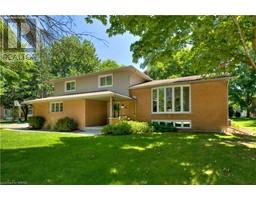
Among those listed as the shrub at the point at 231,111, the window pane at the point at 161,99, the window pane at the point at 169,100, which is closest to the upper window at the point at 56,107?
the window pane at the point at 161,99

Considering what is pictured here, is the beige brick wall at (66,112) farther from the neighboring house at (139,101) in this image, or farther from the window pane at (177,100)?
the window pane at (177,100)

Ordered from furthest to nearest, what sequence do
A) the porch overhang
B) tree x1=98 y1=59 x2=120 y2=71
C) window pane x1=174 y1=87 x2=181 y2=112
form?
the porch overhang → window pane x1=174 y1=87 x2=181 y2=112 → tree x1=98 y1=59 x2=120 y2=71

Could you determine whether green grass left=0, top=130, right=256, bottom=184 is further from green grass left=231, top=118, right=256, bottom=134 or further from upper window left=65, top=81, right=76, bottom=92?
upper window left=65, top=81, right=76, bottom=92

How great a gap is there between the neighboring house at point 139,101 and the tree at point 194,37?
8.22 feet

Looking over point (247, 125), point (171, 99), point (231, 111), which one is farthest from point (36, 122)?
point (231, 111)

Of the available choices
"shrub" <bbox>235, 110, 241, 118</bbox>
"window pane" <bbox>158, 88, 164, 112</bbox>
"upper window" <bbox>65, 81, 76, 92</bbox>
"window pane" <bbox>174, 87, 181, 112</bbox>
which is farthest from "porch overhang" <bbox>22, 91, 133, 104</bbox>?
"shrub" <bbox>235, 110, 241, 118</bbox>

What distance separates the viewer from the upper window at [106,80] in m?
17.1

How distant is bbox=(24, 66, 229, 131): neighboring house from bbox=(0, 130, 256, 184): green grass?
562cm

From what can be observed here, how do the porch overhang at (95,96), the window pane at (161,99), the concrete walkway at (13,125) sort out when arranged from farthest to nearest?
the window pane at (161,99), the porch overhang at (95,96), the concrete walkway at (13,125)

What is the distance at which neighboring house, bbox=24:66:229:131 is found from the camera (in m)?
13.4

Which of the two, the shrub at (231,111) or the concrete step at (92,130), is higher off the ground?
the shrub at (231,111)

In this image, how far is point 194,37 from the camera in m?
9.65
